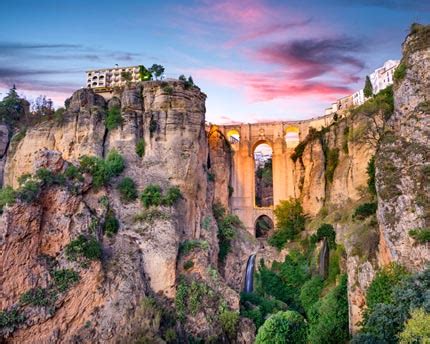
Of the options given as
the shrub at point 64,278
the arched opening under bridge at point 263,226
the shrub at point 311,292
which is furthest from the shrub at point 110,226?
the arched opening under bridge at point 263,226

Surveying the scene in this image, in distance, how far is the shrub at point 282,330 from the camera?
26016mm

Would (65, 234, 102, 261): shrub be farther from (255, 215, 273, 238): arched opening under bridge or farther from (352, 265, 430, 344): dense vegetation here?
(255, 215, 273, 238): arched opening under bridge

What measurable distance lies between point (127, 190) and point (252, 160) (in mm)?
22693

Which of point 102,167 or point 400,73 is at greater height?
point 400,73

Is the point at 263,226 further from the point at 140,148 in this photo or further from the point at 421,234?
the point at 421,234

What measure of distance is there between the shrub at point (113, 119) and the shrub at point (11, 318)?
59.4 ft

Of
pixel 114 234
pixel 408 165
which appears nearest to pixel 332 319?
pixel 408 165

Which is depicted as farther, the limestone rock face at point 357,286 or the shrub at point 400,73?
the shrub at point 400,73

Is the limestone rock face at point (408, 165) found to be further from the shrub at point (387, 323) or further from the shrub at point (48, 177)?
the shrub at point (48, 177)

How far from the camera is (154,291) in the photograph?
29625 mm

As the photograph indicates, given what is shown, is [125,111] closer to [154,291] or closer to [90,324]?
[154,291]

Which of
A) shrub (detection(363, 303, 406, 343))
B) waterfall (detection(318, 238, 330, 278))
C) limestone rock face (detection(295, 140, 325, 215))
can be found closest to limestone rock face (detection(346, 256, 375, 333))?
shrub (detection(363, 303, 406, 343))

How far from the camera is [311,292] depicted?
3428cm

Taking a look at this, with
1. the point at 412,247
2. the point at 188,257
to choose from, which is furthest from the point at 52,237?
the point at 412,247
